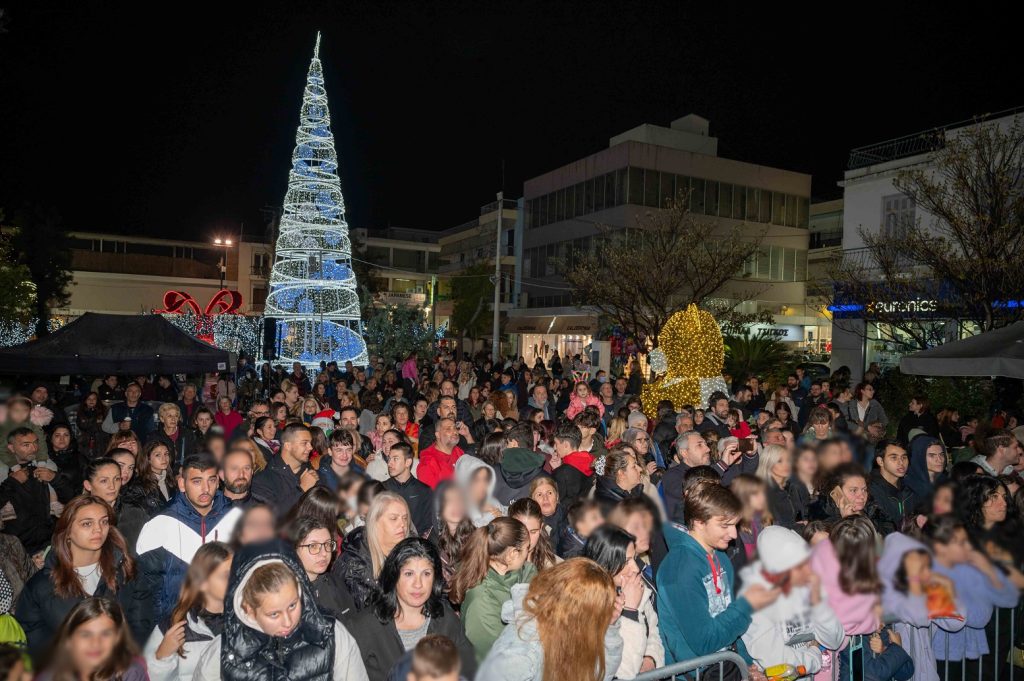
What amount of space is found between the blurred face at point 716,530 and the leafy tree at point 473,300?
5480 centimetres

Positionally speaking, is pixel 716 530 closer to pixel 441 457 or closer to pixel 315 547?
pixel 315 547

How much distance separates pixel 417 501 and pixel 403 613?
253 centimetres

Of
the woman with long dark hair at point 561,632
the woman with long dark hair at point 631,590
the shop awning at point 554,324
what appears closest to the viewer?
the woman with long dark hair at point 561,632

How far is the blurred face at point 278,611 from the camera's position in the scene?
294 centimetres

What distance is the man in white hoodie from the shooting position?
316 cm

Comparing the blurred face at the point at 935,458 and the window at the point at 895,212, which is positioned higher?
the window at the point at 895,212

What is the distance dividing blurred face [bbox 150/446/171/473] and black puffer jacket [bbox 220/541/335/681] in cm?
343

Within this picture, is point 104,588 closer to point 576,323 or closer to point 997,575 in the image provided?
point 997,575

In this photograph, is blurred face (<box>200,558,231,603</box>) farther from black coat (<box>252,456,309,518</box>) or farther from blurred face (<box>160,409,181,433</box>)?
blurred face (<box>160,409,181,433</box>)

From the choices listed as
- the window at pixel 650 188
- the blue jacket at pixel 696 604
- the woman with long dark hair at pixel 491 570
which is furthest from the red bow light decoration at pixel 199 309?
the blue jacket at pixel 696 604

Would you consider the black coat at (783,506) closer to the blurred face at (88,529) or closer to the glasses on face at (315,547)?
the glasses on face at (315,547)

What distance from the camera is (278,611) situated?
9.70 ft

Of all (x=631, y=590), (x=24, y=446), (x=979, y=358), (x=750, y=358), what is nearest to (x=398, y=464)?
(x=631, y=590)

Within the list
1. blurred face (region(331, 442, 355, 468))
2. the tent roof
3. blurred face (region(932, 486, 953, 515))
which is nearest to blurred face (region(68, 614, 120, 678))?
blurred face (region(932, 486, 953, 515))
